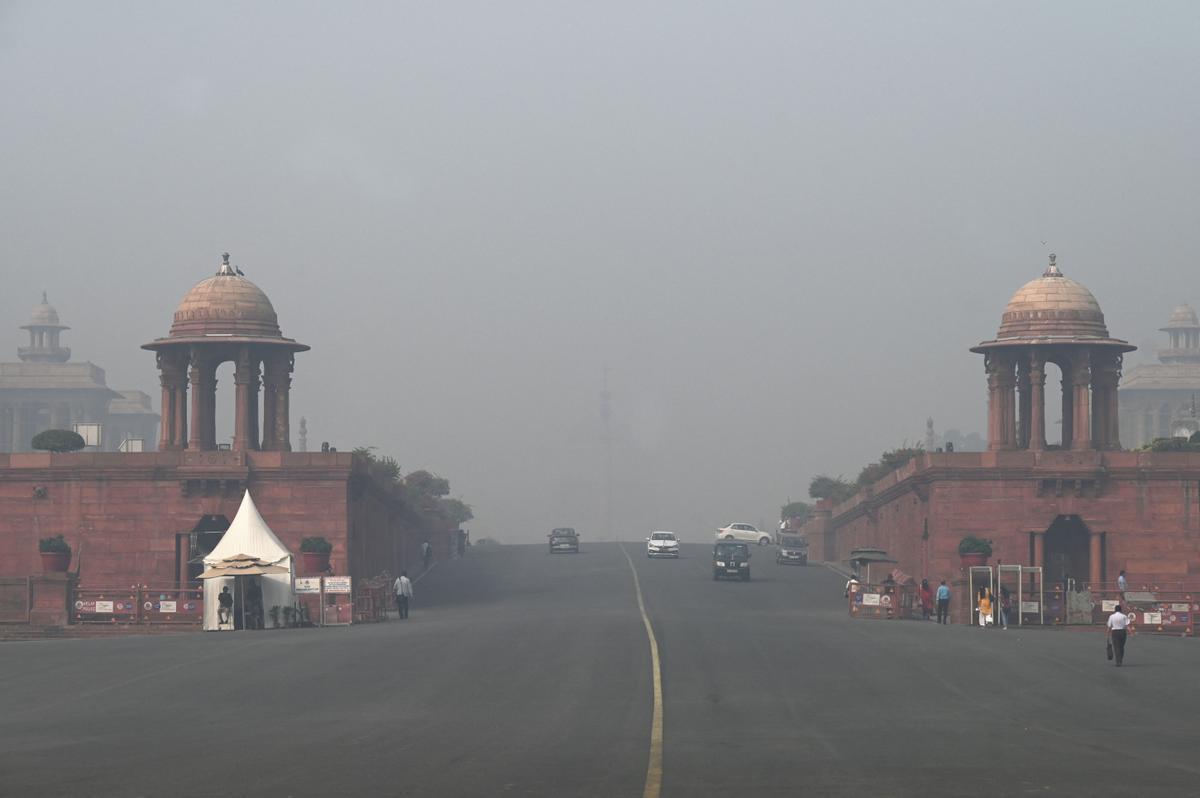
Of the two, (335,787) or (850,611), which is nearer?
(335,787)

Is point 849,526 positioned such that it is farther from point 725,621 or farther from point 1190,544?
point 725,621

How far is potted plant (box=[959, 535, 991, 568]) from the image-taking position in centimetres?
6419

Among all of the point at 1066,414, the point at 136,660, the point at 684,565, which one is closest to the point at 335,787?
the point at 136,660

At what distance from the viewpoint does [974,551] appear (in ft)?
211

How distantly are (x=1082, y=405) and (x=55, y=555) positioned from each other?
137 ft

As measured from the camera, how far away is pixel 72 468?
6712cm

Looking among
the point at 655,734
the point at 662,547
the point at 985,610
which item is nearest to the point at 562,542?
the point at 662,547

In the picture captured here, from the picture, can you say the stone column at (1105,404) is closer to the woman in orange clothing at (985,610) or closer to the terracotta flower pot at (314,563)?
the woman in orange clothing at (985,610)

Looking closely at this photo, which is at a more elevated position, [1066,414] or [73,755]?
[1066,414]

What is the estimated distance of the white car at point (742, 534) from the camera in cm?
11838

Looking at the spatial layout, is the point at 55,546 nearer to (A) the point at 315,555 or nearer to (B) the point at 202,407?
(A) the point at 315,555

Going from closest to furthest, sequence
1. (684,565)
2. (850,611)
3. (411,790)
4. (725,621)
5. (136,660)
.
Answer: (411,790)
(136,660)
(725,621)
(850,611)
(684,565)

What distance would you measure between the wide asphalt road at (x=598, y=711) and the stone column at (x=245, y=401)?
65.0 feet

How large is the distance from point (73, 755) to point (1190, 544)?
5232 centimetres
